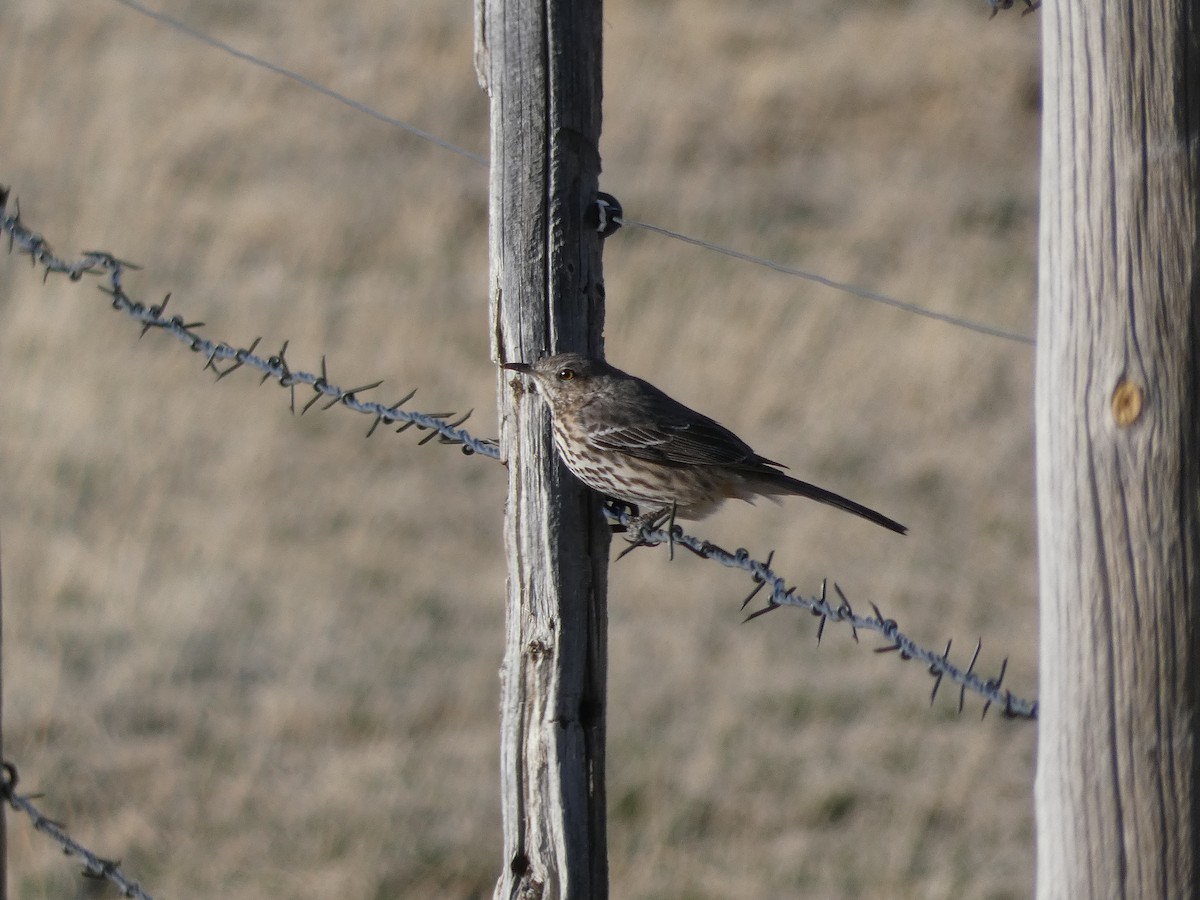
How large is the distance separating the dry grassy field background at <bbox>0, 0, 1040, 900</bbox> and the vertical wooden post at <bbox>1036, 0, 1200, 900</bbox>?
3.89 m

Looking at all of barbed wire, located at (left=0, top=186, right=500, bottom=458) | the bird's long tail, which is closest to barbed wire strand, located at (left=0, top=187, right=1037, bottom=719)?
barbed wire, located at (left=0, top=186, right=500, bottom=458)

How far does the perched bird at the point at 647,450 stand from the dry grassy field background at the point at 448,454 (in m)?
1.90

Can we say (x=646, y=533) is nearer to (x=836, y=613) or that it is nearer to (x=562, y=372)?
(x=562, y=372)

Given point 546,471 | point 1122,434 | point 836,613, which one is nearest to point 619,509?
point 546,471

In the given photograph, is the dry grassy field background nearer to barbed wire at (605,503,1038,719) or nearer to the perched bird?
the perched bird

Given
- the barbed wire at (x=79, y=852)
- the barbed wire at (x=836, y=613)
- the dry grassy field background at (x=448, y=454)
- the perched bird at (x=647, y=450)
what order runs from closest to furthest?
the barbed wire at (x=836, y=613) < the perched bird at (x=647, y=450) < the barbed wire at (x=79, y=852) < the dry grassy field background at (x=448, y=454)

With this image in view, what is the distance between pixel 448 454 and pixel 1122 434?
7.92 m

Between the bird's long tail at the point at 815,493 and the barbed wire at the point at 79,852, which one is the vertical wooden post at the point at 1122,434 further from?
the barbed wire at the point at 79,852

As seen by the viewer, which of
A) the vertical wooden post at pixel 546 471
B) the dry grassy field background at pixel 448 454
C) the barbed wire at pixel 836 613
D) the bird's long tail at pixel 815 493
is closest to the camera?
the barbed wire at pixel 836 613

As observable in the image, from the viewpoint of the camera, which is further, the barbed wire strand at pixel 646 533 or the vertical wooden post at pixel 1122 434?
the barbed wire strand at pixel 646 533

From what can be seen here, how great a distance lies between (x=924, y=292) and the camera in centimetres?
1071

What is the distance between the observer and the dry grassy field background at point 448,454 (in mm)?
6328

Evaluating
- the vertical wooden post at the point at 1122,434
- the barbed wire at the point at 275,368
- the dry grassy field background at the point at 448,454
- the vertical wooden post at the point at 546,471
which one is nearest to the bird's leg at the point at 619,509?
the vertical wooden post at the point at 546,471

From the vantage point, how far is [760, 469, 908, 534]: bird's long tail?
4070 mm
